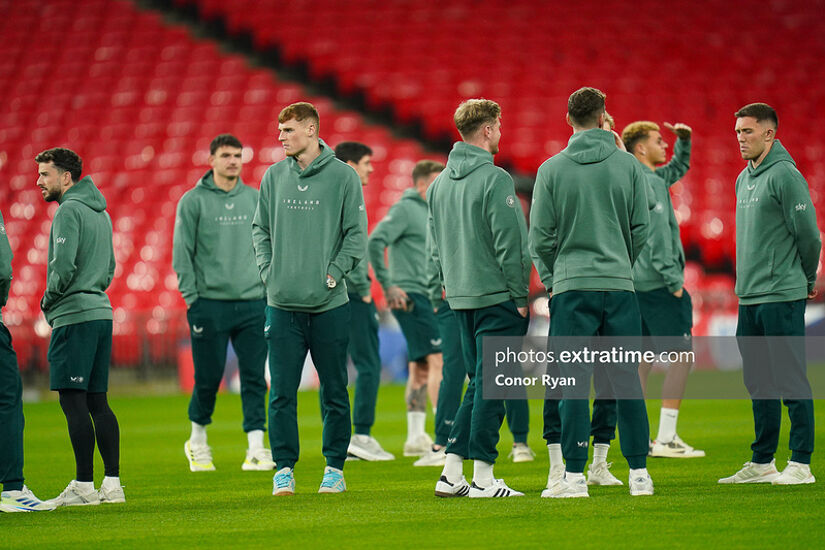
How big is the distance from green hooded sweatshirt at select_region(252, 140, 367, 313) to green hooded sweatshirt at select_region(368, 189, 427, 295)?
2.28 metres

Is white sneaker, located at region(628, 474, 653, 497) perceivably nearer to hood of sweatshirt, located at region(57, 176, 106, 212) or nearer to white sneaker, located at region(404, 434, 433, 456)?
white sneaker, located at region(404, 434, 433, 456)

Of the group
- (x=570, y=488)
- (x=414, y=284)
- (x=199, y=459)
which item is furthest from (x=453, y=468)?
(x=414, y=284)

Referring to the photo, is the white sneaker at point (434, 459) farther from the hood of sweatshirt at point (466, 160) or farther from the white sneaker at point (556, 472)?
the hood of sweatshirt at point (466, 160)

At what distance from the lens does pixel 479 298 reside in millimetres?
5527

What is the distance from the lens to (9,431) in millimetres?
5691

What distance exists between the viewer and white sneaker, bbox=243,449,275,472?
7.48 m

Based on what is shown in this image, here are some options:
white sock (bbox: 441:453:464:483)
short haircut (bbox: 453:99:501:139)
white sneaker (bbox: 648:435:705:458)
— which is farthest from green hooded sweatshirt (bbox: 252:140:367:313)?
white sneaker (bbox: 648:435:705:458)

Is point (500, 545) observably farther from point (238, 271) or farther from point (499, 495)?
point (238, 271)

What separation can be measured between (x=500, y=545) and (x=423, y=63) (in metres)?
17.8

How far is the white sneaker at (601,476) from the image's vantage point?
5988 mm

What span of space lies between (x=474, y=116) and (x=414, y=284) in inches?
A: 115

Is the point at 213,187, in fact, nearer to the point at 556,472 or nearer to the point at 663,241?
the point at 663,241

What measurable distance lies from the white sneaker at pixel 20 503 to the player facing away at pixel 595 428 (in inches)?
102

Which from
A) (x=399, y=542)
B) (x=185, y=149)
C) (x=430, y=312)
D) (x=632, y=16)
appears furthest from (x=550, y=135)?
(x=399, y=542)
